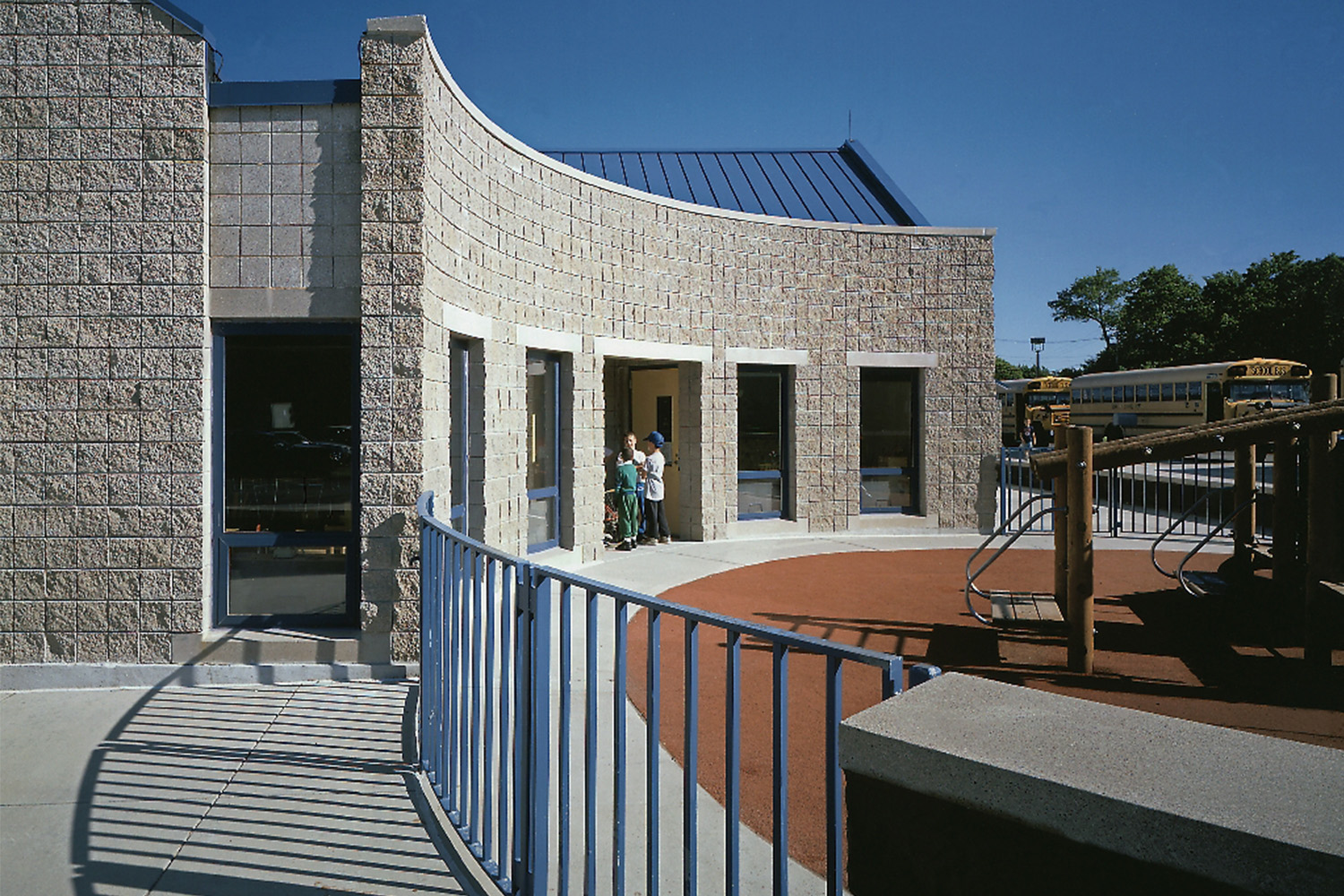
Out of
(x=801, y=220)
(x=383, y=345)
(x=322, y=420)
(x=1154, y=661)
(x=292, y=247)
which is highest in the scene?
(x=801, y=220)

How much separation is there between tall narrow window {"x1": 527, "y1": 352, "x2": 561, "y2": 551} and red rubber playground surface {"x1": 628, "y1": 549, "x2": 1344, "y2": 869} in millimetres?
1991

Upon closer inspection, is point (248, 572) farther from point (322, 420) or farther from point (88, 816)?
point (88, 816)

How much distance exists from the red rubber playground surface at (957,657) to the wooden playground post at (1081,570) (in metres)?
0.21

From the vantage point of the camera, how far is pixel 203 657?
663 cm

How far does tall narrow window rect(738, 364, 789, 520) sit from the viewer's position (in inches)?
559

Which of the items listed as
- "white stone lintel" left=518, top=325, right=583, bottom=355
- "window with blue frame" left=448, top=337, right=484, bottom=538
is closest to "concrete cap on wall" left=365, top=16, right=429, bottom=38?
"window with blue frame" left=448, top=337, right=484, bottom=538

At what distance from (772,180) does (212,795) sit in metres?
15.1

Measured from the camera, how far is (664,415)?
14.6 meters

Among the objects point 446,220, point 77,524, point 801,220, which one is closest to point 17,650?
point 77,524

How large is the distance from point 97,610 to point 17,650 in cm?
65

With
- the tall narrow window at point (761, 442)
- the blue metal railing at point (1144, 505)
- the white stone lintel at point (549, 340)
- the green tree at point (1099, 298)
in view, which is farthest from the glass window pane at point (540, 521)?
the green tree at point (1099, 298)

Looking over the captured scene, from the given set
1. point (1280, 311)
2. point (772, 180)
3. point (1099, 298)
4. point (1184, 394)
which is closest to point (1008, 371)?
point (1099, 298)

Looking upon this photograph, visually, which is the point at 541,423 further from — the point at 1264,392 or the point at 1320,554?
the point at 1264,392

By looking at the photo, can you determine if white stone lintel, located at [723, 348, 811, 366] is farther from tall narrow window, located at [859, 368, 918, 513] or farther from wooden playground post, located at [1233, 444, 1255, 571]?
wooden playground post, located at [1233, 444, 1255, 571]
